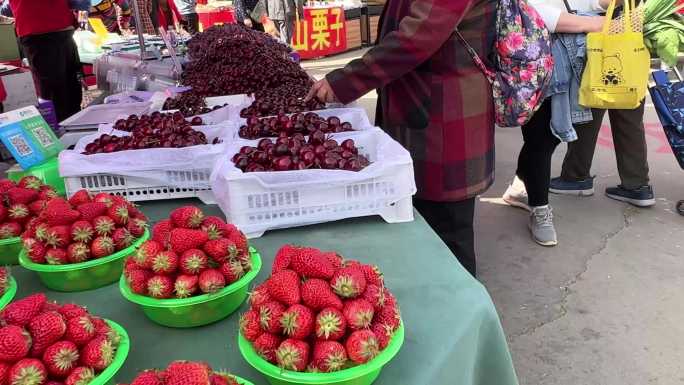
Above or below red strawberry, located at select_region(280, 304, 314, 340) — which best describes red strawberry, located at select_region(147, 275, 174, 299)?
below

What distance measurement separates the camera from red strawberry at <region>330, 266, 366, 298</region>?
919mm

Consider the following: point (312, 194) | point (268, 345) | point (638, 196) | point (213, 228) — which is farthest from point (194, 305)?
point (638, 196)

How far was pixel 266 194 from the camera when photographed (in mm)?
1632

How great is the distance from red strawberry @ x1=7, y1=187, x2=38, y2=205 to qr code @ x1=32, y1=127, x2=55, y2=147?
585 millimetres

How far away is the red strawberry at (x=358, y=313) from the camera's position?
2.90ft

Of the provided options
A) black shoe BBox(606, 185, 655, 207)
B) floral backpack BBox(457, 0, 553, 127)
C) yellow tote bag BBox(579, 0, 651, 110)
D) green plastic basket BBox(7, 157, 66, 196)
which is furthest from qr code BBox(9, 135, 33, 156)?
black shoe BBox(606, 185, 655, 207)

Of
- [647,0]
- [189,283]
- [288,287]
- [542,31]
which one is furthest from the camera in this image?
[647,0]

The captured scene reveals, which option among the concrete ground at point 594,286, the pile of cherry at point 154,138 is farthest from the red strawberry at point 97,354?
the concrete ground at point 594,286

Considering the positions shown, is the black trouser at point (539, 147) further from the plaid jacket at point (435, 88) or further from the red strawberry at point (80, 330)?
the red strawberry at point (80, 330)

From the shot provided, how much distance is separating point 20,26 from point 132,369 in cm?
433

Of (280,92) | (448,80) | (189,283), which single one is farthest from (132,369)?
(280,92)

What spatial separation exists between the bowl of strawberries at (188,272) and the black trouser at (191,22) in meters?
9.21

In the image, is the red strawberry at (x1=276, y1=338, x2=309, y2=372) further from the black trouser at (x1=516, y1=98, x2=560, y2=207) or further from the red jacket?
the red jacket

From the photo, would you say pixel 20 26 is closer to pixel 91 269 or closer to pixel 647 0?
pixel 91 269
